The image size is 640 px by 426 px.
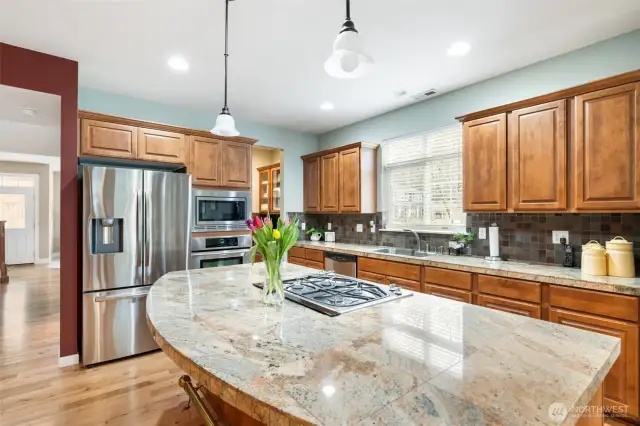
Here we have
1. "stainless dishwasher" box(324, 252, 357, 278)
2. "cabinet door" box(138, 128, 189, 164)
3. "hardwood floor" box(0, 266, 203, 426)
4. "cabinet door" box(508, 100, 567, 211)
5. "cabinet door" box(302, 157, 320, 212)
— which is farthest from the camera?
"cabinet door" box(302, 157, 320, 212)

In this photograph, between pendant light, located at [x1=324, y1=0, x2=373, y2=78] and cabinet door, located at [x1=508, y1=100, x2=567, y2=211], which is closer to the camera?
pendant light, located at [x1=324, y1=0, x2=373, y2=78]

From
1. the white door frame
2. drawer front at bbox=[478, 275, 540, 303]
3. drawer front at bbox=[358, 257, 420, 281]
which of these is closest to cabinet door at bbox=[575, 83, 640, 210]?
drawer front at bbox=[478, 275, 540, 303]

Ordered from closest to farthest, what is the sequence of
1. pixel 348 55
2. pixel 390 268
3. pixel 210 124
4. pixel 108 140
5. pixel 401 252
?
1. pixel 348 55
2. pixel 108 140
3. pixel 390 268
4. pixel 401 252
5. pixel 210 124

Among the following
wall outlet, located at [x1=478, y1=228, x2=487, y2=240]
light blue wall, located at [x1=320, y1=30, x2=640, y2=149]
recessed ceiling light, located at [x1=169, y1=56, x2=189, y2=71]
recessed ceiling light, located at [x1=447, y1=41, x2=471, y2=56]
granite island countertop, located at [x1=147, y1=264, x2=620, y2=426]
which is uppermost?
recessed ceiling light, located at [x1=169, y1=56, x2=189, y2=71]

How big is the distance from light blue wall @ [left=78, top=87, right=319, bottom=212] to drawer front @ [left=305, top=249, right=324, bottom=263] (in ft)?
3.14

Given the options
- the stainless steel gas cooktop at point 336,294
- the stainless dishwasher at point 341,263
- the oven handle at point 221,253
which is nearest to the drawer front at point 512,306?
the stainless steel gas cooktop at point 336,294

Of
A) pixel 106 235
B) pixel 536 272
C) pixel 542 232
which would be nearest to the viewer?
pixel 536 272

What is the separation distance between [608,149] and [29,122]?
223 inches

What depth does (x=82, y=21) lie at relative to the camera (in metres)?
2.33

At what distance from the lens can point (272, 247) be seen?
1.47 meters

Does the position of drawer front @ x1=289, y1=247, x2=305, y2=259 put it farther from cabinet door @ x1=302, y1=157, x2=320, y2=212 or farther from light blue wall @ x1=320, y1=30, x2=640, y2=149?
light blue wall @ x1=320, y1=30, x2=640, y2=149

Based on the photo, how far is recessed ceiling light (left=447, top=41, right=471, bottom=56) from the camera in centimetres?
260

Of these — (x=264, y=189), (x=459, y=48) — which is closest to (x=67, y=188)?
(x=264, y=189)

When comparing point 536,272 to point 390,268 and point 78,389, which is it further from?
point 78,389
